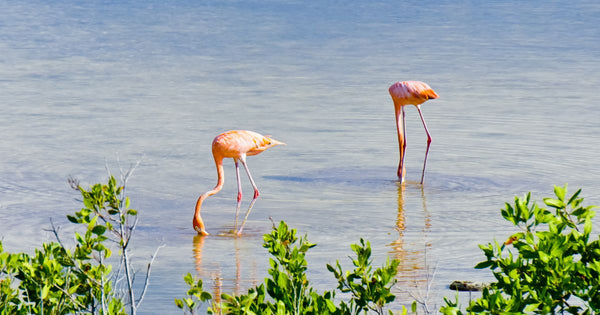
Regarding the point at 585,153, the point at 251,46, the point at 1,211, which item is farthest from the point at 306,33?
the point at 1,211

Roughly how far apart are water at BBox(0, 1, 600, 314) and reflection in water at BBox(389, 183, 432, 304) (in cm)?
2

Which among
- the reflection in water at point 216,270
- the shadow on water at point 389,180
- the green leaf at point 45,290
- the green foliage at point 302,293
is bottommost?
the reflection in water at point 216,270

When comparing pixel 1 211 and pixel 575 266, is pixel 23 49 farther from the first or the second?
pixel 575 266

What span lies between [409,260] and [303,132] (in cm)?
543

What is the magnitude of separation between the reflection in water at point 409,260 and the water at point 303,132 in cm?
2

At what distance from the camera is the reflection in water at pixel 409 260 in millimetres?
6402

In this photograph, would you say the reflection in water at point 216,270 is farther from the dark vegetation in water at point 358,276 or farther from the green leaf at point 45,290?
the green leaf at point 45,290

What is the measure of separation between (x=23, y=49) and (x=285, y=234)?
63.7 ft

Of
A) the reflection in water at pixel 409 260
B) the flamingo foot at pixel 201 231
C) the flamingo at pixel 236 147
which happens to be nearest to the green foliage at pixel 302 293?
the reflection in water at pixel 409 260

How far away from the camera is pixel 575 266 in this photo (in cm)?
351

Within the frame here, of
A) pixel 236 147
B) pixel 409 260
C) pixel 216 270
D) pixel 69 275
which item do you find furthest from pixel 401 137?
pixel 69 275

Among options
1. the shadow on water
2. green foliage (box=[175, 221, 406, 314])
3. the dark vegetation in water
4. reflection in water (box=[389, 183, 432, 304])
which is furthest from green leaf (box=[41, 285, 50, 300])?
the shadow on water

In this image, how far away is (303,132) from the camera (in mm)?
12672

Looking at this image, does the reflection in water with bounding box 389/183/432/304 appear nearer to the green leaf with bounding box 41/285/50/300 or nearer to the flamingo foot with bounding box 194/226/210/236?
the flamingo foot with bounding box 194/226/210/236
